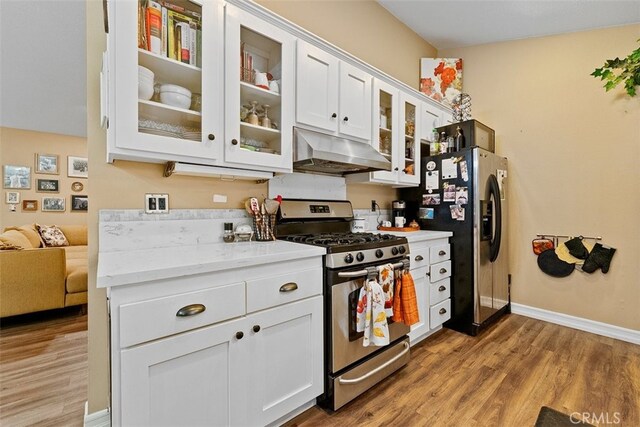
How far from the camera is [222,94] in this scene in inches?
62.3

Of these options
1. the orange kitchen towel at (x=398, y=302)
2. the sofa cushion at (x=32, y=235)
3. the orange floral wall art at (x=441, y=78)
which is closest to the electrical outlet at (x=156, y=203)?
the orange kitchen towel at (x=398, y=302)

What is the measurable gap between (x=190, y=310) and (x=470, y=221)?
94.6 inches

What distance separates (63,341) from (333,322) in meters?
2.65

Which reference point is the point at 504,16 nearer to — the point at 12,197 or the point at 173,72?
the point at 173,72

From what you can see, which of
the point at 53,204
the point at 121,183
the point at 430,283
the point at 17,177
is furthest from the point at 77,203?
the point at 430,283

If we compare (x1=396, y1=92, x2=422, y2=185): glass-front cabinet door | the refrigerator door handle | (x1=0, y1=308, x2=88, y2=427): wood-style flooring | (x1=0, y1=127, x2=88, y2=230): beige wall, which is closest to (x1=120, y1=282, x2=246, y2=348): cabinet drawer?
(x1=0, y1=308, x2=88, y2=427): wood-style flooring

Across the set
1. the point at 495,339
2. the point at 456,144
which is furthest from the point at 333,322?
the point at 456,144

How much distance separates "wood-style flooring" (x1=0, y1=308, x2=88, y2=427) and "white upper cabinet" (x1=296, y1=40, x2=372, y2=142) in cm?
228

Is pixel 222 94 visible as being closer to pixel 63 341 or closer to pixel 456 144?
pixel 456 144

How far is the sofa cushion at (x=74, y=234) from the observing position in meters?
5.16

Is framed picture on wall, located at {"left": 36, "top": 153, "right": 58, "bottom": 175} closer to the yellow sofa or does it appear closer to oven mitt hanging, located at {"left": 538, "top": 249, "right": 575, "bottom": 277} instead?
the yellow sofa

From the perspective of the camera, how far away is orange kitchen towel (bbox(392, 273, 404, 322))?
6.06ft

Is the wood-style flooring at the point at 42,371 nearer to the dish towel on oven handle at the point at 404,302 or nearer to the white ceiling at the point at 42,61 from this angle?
the dish towel on oven handle at the point at 404,302

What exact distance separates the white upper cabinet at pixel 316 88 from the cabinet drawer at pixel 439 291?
159 cm
